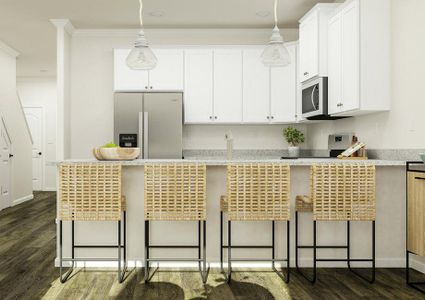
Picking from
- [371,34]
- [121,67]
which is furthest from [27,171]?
[371,34]

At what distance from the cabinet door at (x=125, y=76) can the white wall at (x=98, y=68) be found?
1.35 ft

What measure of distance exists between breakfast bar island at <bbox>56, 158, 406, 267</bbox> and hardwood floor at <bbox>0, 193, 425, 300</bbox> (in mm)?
169

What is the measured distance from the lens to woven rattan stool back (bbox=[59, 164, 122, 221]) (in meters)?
3.27

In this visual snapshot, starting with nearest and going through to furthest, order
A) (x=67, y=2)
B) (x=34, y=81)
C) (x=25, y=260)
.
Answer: (x=25, y=260) < (x=67, y=2) < (x=34, y=81)

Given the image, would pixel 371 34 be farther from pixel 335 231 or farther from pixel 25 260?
pixel 25 260

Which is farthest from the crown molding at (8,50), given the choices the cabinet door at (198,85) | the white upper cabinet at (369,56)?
the white upper cabinet at (369,56)

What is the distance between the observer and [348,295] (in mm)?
3002

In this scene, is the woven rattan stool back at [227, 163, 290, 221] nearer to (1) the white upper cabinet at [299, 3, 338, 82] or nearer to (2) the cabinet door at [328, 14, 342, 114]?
(2) the cabinet door at [328, 14, 342, 114]

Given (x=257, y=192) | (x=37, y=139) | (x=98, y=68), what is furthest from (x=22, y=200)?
(x=257, y=192)

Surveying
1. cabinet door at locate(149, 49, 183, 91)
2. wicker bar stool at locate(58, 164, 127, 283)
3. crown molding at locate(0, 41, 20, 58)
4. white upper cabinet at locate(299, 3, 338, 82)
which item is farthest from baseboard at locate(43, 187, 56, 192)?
white upper cabinet at locate(299, 3, 338, 82)

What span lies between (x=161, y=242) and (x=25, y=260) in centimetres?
137

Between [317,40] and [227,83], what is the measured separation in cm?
151

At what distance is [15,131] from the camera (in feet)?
25.6

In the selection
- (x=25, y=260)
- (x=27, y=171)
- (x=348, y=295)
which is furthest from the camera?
(x=27, y=171)
